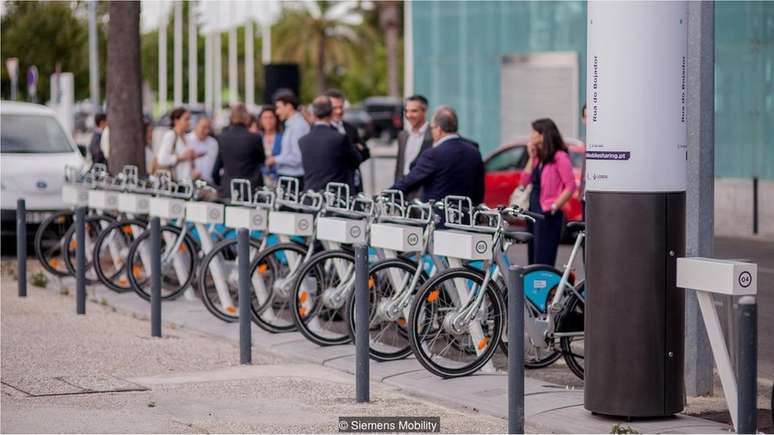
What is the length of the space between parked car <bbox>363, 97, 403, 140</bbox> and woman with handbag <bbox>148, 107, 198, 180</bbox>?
4351 cm

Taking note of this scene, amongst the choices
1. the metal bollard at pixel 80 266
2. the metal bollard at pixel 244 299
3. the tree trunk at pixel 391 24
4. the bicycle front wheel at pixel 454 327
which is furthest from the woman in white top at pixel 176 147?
the tree trunk at pixel 391 24

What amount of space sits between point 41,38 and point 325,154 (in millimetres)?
57142

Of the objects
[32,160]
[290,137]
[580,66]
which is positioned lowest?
[32,160]

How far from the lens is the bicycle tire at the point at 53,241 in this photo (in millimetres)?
15648

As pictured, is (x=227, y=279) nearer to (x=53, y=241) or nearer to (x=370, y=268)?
(x=370, y=268)

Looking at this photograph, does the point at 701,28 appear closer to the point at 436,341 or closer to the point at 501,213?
A: the point at 501,213

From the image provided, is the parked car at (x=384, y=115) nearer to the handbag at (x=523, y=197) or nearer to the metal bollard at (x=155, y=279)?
the handbag at (x=523, y=197)

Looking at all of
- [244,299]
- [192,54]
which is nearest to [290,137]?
[244,299]

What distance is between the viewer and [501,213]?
972cm

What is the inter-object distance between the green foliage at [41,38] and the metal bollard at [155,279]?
178 feet

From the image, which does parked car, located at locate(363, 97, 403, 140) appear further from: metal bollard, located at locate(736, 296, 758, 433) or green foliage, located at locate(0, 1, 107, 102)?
metal bollard, located at locate(736, 296, 758, 433)

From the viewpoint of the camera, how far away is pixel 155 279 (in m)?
12.0

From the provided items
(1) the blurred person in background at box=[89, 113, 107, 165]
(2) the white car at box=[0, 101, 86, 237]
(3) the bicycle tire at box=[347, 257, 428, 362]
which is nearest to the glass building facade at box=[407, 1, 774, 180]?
(1) the blurred person in background at box=[89, 113, 107, 165]

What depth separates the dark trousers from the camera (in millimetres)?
12406
